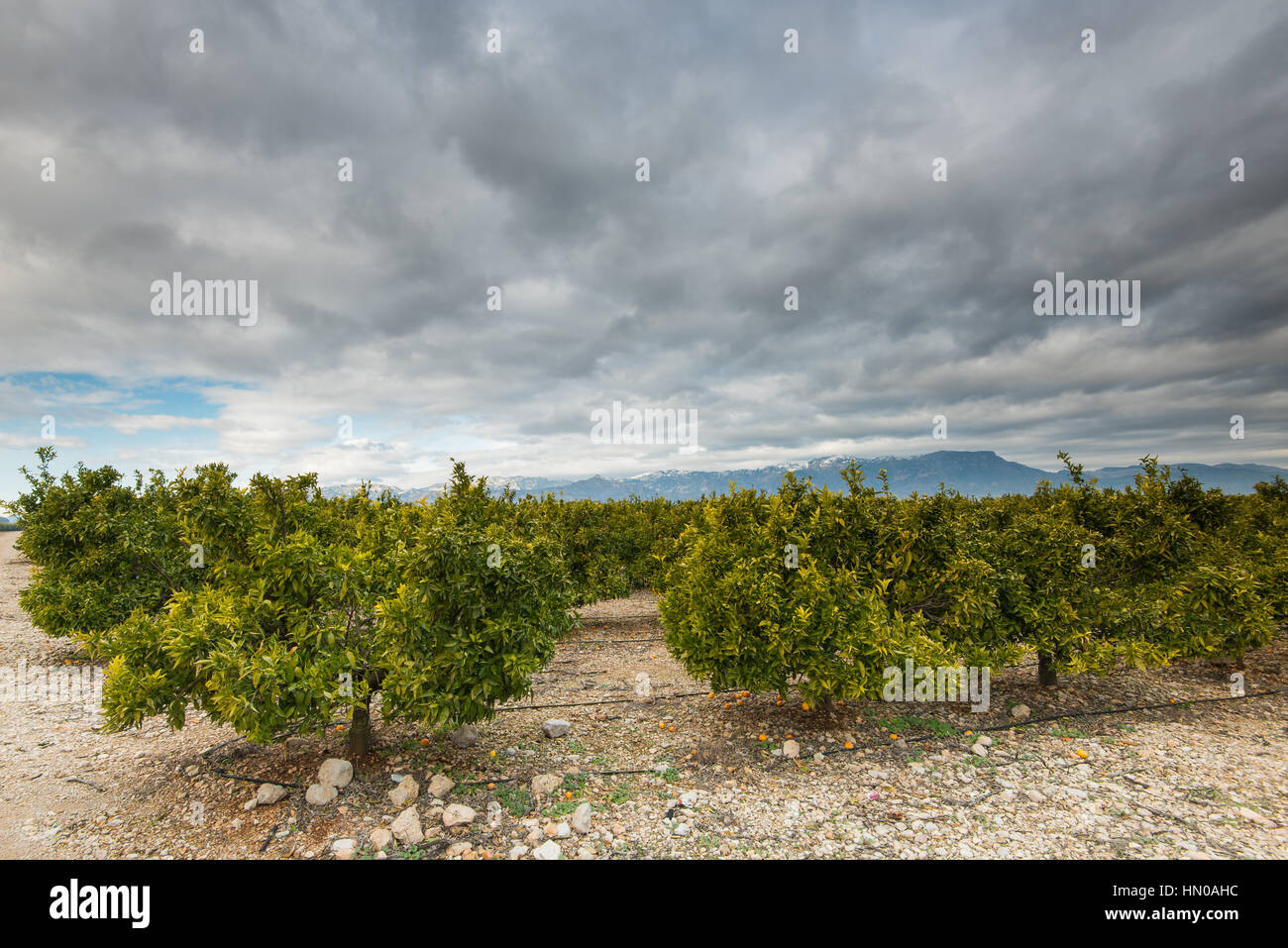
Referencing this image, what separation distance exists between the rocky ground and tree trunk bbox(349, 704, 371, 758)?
0.72 ft

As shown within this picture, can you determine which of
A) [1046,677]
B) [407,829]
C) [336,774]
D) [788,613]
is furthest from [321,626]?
[1046,677]

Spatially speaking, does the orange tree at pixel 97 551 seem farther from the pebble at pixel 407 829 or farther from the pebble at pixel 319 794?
the pebble at pixel 407 829

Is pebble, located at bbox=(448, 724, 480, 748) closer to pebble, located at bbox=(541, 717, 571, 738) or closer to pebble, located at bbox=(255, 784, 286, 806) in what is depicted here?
pebble, located at bbox=(541, 717, 571, 738)

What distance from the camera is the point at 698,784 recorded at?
9.41 meters

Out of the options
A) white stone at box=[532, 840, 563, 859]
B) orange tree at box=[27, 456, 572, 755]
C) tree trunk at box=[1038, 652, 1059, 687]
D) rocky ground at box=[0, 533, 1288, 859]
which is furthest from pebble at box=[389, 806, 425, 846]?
tree trunk at box=[1038, 652, 1059, 687]

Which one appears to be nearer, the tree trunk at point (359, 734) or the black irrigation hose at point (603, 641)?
the tree trunk at point (359, 734)

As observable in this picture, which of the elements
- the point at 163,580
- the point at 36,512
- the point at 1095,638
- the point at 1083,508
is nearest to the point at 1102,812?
the point at 1095,638

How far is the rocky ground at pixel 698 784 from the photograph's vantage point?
7609 mm

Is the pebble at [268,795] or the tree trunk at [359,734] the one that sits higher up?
the tree trunk at [359,734]

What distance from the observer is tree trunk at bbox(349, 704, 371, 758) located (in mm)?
9781

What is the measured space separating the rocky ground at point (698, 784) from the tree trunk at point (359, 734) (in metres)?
0.22

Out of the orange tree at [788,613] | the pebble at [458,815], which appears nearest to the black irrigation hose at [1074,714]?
the orange tree at [788,613]

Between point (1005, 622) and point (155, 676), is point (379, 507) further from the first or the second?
point (1005, 622)

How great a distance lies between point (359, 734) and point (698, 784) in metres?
6.43
